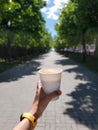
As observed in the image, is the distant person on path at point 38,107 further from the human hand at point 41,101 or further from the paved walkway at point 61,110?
the paved walkway at point 61,110

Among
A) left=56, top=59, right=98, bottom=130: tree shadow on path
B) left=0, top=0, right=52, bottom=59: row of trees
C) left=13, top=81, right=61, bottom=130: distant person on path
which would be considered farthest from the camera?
left=0, top=0, right=52, bottom=59: row of trees

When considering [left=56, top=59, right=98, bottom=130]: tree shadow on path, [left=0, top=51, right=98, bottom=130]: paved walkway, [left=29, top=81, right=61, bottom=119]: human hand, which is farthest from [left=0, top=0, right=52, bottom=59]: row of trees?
[left=29, top=81, right=61, bottom=119]: human hand

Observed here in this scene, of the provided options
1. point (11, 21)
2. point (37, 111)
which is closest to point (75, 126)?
point (37, 111)

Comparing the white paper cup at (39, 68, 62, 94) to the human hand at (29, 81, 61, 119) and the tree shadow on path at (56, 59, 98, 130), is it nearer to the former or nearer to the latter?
the human hand at (29, 81, 61, 119)

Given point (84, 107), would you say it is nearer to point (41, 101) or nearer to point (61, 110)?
point (61, 110)

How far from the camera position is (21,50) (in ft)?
180

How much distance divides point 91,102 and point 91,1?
1295 cm

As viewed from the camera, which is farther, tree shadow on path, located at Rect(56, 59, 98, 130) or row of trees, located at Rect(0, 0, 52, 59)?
row of trees, located at Rect(0, 0, 52, 59)

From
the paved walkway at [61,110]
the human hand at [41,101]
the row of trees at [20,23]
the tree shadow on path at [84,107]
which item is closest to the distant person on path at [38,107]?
the human hand at [41,101]

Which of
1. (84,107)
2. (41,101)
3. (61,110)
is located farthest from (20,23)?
(41,101)

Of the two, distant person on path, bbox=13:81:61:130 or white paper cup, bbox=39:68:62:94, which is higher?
white paper cup, bbox=39:68:62:94

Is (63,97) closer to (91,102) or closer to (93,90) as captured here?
(91,102)

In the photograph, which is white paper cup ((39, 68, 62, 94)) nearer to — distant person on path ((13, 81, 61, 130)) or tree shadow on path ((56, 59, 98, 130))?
distant person on path ((13, 81, 61, 130))

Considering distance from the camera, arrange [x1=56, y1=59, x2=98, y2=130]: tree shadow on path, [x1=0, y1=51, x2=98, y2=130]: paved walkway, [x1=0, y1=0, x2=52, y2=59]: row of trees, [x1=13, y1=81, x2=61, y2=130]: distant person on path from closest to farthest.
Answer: [x1=13, y1=81, x2=61, y2=130]: distant person on path < [x1=0, y1=51, x2=98, y2=130]: paved walkway < [x1=56, y1=59, x2=98, y2=130]: tree shadow on path < [x1=0, y1=0, x2=52, y2=59]: row of trees
